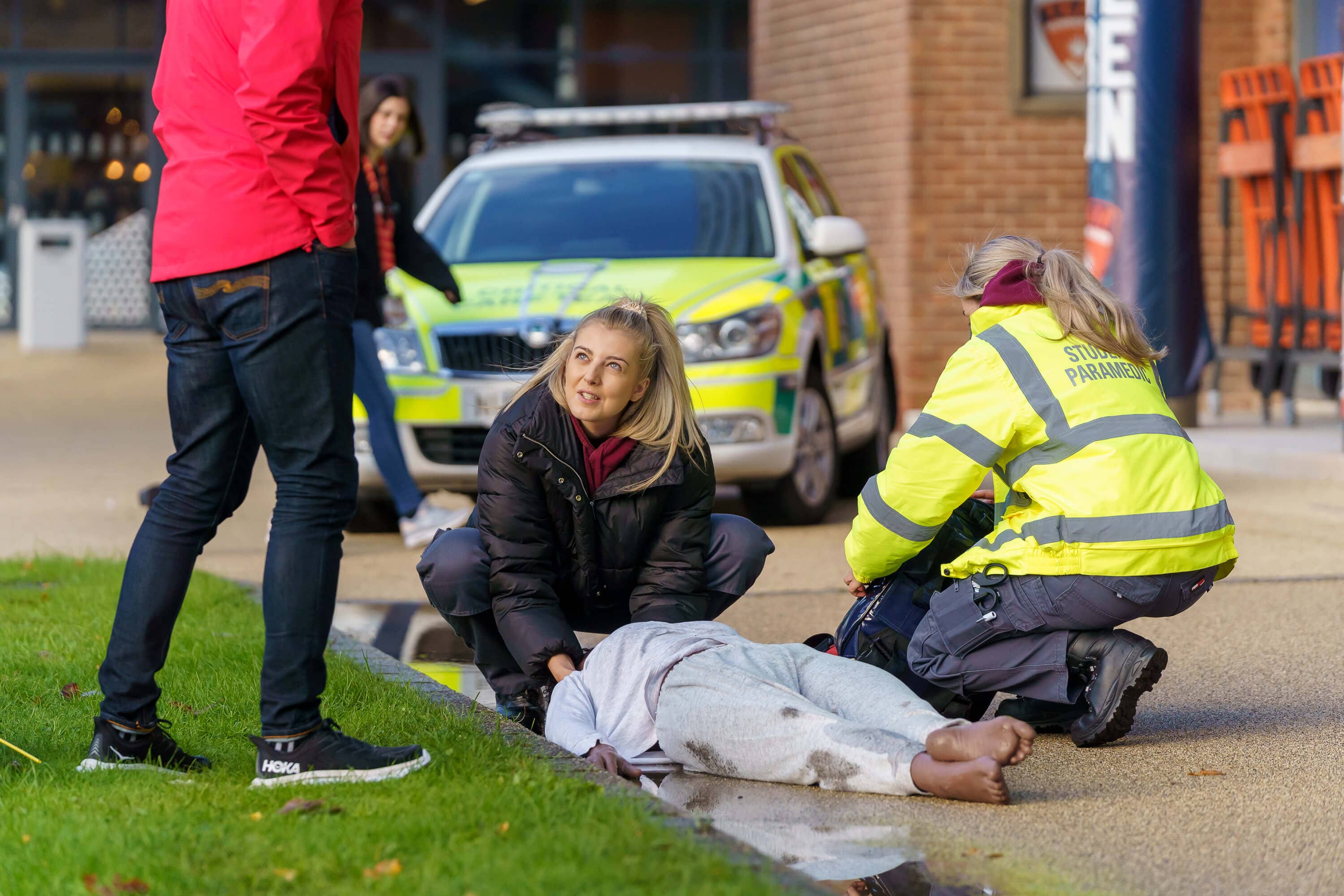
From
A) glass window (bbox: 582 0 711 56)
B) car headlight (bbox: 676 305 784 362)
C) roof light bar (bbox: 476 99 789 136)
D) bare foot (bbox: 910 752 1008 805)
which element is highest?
glass window (bbox: 582 0 711 56)

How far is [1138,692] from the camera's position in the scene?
410 cm

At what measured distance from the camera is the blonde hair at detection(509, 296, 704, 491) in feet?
14.4

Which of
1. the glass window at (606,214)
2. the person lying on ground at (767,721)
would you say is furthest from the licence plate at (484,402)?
the person lying on ground at (767,721)

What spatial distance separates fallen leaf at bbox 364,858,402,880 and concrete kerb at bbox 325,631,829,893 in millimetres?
517

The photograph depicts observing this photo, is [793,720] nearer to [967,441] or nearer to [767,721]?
[767,721]

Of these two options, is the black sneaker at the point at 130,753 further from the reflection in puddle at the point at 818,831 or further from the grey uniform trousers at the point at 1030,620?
the grey uniform trousers at the point at 1030,620

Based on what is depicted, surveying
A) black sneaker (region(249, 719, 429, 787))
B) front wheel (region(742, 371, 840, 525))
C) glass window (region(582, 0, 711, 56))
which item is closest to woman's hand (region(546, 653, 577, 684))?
black sneaker (region(249, 719, 429, 787))

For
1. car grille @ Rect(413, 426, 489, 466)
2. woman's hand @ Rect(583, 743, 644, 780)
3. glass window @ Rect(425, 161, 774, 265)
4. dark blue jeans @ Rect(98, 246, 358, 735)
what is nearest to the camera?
dark blue jeans @ Rect(98, 246, 358, 735)

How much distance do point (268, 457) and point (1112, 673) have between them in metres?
1.91

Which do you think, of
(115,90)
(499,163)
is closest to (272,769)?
(499,163)

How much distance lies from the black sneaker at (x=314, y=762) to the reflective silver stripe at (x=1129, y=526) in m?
1.56

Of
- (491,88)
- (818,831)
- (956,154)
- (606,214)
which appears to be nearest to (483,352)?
(606,214)

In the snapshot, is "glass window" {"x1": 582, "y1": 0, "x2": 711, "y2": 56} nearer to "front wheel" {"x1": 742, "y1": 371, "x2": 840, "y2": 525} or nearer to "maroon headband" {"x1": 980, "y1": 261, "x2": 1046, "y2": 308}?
"front wheel" {"x1": 742, "y1": 371, "x2": 840, "y2": 525}

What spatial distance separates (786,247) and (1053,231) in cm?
502
